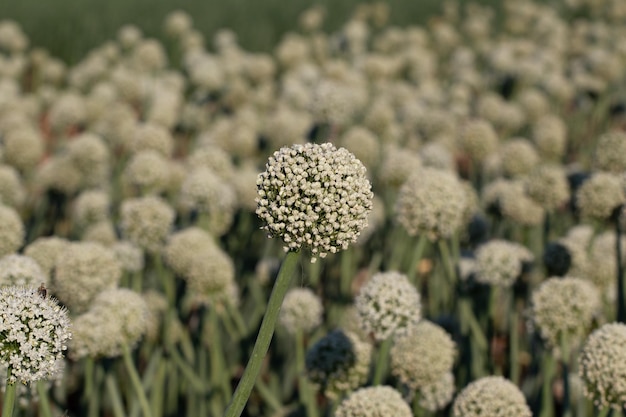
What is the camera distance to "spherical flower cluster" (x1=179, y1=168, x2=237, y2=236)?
4.47 meters

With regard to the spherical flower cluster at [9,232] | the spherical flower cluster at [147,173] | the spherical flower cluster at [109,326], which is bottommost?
the spherical flower cluster at [109,326]

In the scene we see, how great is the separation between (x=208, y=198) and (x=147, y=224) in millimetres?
509

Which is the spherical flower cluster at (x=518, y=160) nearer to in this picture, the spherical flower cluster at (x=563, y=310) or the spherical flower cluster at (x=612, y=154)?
the spherical flower cluster at (x=612, y=154)

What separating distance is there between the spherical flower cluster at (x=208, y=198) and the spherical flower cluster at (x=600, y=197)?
2009 mm

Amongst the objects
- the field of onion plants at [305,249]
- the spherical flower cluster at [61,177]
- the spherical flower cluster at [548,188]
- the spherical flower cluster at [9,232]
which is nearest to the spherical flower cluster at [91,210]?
the field of onion plants at [305,249]

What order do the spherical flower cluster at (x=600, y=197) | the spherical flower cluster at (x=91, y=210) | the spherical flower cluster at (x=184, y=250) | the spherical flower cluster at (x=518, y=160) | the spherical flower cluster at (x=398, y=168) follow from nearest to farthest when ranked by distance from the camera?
the spherical flower cluster at (x=184, y=250)
the spherical flower cluster at (x=600, y=197)
the spherical flower cluster at (x=91, y=210)
the spherical flower cluster at (x=398, y=168)
the spherical flower cluster at (x=518, y=160)

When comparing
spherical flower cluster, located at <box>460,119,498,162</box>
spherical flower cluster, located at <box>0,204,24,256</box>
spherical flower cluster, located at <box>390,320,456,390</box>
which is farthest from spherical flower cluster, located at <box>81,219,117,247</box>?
spherical flower cluster, located at <box>460,119,498,162</box>

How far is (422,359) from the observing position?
2926mm

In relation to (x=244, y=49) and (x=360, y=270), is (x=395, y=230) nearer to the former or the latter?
(x=360, y=270)

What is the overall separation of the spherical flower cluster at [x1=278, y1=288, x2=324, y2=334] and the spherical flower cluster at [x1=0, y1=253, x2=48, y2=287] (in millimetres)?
1227

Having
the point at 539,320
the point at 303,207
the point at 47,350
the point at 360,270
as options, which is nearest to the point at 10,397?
the point at 47,350

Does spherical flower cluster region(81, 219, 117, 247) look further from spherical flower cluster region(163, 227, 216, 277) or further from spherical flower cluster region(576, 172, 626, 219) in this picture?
spherical flower cluster region(576, 172, 626, 219)

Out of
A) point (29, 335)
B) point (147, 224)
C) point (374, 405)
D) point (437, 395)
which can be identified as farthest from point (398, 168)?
point (29, 335)

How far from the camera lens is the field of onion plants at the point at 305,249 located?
2.53m
